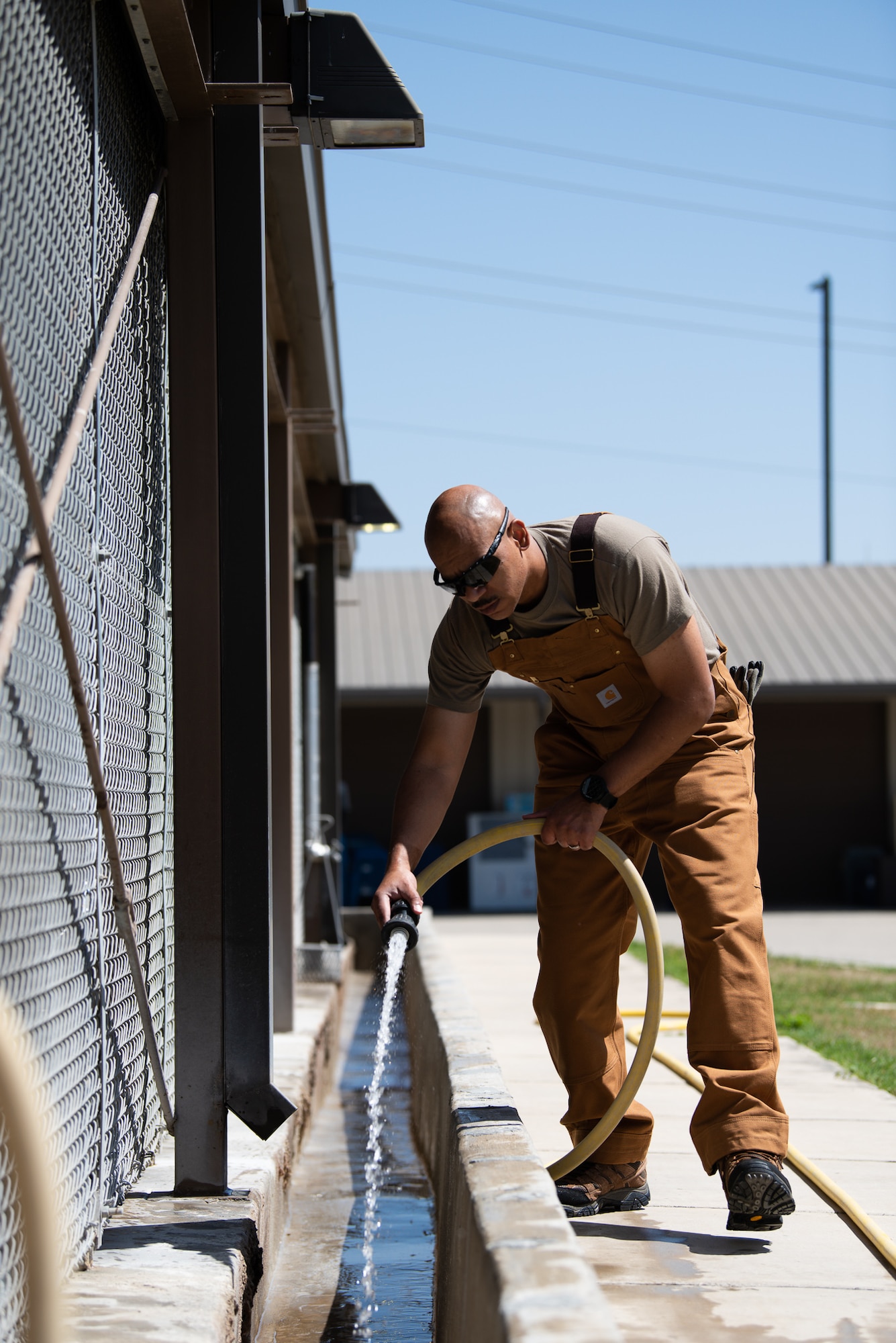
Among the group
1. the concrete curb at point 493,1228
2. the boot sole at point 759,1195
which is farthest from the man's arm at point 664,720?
the boot sole at point 759,1195

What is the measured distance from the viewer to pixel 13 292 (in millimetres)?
2146

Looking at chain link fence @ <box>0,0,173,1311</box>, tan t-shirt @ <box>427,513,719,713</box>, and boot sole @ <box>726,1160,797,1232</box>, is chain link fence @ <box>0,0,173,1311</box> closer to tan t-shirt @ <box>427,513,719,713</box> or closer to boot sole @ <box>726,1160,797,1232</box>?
tan t-shirt @ <box>427,513,719,713</box>

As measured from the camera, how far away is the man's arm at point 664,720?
3.26 metres

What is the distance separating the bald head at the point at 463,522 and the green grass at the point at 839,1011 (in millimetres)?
2995

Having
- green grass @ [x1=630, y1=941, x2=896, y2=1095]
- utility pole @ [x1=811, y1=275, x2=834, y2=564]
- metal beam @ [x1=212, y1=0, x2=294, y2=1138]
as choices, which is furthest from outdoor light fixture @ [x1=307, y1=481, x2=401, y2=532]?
utility pole @ [x1=811, y1=275, x2=834, y2=564]

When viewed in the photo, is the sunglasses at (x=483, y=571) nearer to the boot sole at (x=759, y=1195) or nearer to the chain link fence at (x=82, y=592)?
the chain link fence at (x=82, y=592)

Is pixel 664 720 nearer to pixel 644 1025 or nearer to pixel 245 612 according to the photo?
pixel 644 1025

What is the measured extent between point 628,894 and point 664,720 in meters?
0.61

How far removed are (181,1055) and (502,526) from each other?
4.84ft

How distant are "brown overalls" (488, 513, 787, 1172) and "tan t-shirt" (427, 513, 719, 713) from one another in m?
0.04

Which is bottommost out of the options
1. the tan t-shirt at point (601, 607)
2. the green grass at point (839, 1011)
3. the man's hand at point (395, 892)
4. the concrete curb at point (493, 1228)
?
the green grass at point (839, 1011)

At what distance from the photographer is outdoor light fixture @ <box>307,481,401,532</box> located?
10.5 meters

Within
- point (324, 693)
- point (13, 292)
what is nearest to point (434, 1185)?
point (13, 292)

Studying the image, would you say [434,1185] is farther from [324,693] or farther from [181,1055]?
[324,693]
